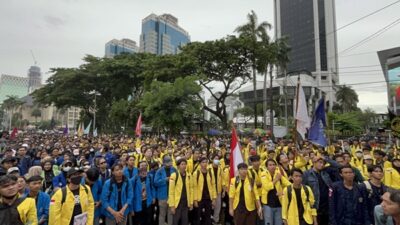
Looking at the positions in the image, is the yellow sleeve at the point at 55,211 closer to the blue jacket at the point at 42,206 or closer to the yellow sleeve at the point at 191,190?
the blue jacket at the point at 42,206

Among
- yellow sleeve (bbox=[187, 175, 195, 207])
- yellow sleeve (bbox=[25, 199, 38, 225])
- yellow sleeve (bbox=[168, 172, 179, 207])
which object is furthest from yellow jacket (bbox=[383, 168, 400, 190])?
Answer: yellow sleeve (bbox=[25, 199, 38, 225])

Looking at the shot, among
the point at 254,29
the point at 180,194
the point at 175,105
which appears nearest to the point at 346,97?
the point at 254,29

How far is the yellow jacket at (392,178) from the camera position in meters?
5.81

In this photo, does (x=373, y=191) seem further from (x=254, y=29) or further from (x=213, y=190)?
(x=254, y=29)

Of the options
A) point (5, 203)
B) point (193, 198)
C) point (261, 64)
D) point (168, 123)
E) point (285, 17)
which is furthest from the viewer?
point (285, 17)

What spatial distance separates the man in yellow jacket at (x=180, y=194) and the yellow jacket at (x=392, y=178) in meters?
4.12

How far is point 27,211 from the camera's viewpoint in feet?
11.3

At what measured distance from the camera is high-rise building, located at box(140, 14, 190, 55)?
94125 mm

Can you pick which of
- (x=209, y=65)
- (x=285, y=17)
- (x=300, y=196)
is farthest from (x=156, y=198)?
(x=285, y=17)

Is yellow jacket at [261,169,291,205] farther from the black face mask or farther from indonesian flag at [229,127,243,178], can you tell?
the black face mask

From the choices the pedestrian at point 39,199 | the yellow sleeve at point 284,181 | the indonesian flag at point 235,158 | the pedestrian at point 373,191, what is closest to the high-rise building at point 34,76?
the pedestrian at point 39,199

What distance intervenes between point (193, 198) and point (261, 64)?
82.8ft

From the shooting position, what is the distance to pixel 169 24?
3996 inches

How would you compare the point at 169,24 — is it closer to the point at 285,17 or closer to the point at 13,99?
the point at 285,17
